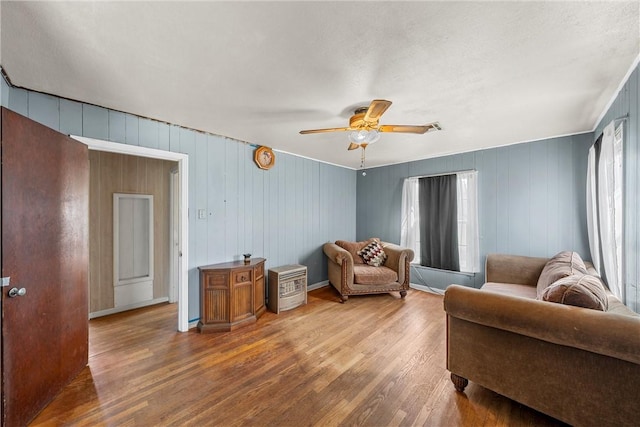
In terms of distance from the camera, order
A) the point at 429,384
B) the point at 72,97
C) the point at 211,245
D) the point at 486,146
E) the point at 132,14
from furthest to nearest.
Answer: the point at 486,146 < the point at 211,245 < the point at 72,97 < the point at 429,384 < the point at 132,14

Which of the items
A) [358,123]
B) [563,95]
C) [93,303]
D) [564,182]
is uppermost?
[563,95]

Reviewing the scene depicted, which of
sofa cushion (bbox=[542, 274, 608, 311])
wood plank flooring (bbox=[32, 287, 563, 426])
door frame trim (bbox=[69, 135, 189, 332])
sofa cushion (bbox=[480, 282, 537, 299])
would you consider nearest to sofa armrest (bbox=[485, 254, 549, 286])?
sofa cushion (bbox=[480, 282, 537, 299])

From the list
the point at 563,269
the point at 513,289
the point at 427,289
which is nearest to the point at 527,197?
the point at 513,289

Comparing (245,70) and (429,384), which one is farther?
(429,384)

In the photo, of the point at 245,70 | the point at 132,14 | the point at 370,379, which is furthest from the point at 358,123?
the point at 370,379

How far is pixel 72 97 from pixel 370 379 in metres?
3.42

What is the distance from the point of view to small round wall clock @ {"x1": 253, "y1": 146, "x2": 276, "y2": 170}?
347 cm

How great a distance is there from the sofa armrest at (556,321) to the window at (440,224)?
8.02 feet

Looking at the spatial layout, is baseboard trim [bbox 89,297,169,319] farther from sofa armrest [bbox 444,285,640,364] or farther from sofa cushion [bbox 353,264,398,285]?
sofa armrest [bbox 444,285,640,364]

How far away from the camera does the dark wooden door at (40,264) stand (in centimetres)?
146

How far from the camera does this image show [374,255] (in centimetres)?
419

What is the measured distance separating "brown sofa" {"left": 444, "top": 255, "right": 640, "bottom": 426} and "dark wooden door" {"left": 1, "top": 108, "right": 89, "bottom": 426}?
2.83 meters

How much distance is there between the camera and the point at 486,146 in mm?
3596

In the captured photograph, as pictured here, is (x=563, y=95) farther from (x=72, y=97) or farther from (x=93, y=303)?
(x=93, y=303)
